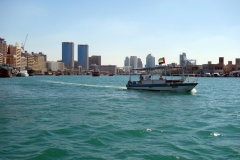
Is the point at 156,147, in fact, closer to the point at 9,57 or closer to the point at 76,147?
the point at 76,147

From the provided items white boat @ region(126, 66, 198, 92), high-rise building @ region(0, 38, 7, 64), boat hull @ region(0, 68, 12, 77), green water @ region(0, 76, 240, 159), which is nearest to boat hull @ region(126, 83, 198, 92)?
white boat @ region(126, 66, 198, 92)

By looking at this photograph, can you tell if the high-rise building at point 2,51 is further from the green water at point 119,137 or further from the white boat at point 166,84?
the green water at point 119,137

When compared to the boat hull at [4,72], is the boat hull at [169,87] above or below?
below

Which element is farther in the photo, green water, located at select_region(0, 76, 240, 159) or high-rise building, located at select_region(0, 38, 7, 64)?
high-rise building, located at select_region(0, 38, 7, 64)

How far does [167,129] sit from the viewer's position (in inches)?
615

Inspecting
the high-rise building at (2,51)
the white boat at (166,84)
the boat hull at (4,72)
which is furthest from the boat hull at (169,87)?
the high-rise building at (2,51)

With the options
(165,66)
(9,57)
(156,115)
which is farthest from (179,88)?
(9,57)

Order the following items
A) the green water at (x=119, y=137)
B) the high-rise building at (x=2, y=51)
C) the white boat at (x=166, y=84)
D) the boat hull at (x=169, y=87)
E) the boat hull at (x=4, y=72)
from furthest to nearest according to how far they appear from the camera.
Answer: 1. the high-rise building at (x=2, y=51)
2. the boat hull at (x=4, y=72)
3. the white boat at (x=166, y=84)
4. the boat hull at (x=169, y=87)
5. the green water at (x=119, y=137)

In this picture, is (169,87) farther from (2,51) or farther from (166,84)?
(2,51)


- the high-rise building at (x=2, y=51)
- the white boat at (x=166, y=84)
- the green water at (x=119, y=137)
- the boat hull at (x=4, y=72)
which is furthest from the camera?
the high-rise building at (x=2, y=51)

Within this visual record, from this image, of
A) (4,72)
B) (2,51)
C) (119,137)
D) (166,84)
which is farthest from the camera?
(2,51)

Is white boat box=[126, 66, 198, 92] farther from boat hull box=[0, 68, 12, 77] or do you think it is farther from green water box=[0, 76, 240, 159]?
boat hull box=[0, 68, 12, 77]

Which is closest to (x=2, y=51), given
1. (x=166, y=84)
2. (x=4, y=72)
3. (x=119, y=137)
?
(x=4, y=72)

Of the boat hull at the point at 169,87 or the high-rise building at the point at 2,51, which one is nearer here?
the boat hull at the point at 169,87
